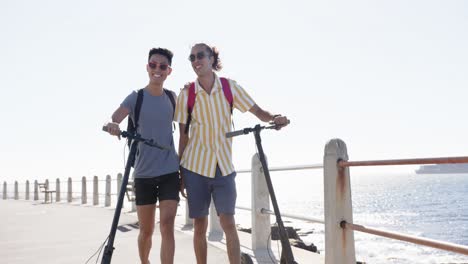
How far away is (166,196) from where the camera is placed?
383 cm

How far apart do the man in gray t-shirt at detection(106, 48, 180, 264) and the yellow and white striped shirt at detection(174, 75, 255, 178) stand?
22cm

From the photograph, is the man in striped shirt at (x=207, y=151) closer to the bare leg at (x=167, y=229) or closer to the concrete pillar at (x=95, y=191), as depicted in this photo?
the bare leg at (x=167, y=229)

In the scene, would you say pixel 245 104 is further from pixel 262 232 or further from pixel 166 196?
pixel 262 232

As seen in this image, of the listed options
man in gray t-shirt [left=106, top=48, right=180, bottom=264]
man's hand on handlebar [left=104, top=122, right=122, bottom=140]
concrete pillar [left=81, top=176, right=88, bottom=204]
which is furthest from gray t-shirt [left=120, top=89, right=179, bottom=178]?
concrete pillar [left=81, top=176, right=88, bottom=204]

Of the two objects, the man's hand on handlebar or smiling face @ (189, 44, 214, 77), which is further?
smiling face @ (189, 44, 214, 77)

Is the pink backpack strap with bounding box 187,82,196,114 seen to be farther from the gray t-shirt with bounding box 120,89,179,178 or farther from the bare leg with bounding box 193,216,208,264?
the bare leg with bounding box 193,216,208,264

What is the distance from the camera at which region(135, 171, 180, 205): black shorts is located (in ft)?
12.6

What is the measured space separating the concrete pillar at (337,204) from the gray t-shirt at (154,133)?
1277 mm

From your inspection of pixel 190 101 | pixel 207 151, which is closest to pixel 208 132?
pixel 207 151

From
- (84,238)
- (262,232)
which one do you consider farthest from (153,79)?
(84,238)

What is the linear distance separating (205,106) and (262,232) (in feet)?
9.31

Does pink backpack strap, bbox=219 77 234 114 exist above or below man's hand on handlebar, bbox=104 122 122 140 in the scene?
above

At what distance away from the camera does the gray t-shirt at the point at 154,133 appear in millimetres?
3857

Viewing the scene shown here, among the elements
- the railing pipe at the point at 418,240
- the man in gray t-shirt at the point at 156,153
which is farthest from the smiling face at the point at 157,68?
the railing pipe at the point at 418,240
